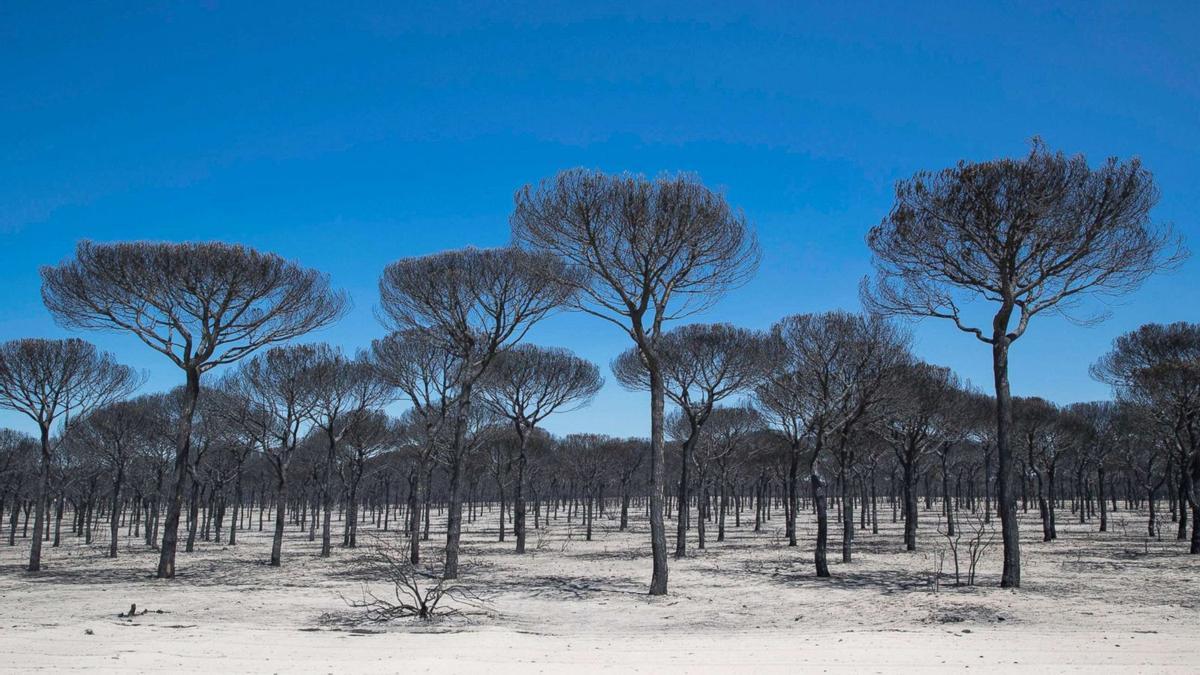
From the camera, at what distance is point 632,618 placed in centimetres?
1306

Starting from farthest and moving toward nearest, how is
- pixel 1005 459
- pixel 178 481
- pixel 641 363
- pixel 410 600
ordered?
pixel 641 363 → pixel 178 481 → pixel 1005 459 → pixel 410 600

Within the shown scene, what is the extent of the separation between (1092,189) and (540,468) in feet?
122

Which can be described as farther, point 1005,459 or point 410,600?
point 1005,459

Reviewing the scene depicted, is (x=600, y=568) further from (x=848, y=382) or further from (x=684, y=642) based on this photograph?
(x=684, y=642)

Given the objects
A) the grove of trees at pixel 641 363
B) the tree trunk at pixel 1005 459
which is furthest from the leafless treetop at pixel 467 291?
the tree trunk at pixel 1005 459

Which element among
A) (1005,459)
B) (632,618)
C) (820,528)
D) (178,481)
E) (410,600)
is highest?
(1005,459)

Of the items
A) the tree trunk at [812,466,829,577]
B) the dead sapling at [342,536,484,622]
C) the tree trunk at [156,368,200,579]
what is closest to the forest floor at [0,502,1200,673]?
the dead sapling at [342,536,484,622]

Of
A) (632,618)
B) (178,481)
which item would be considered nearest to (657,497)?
(632,618)

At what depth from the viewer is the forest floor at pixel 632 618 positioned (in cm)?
813

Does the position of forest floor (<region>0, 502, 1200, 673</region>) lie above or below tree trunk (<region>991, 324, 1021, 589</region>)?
below

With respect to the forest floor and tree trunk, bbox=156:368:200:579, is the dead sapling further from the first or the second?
tree trunk, bbox=156:368:200:579

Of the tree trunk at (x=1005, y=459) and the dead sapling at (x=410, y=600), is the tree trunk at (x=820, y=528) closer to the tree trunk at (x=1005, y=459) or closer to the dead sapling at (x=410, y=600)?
the tree trunk at (x=1005, y=459)

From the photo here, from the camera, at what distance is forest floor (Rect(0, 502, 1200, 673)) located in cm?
813

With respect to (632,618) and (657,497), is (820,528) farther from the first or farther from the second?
(632,618)
